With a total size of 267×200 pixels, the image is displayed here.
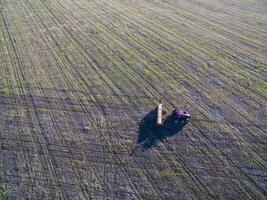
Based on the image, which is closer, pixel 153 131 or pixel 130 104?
pixel 153 131

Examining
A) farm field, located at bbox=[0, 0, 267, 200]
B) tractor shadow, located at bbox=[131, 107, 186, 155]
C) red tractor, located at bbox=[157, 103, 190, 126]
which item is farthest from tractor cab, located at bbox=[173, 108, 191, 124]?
farm field, located at bbox=[0, 0, 267, 200]

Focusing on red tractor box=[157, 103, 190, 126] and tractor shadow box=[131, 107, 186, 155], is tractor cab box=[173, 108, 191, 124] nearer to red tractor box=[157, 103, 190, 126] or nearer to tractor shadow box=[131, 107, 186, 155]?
red tractor box=[157, 103, 190, 126]

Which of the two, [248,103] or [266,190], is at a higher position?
[248,103]

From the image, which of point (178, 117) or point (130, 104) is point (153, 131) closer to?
point (178, 117)

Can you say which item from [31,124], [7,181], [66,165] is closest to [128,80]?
[31,124]

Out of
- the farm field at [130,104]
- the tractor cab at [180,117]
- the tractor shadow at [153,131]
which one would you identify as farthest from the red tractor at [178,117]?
the farm field at [130,104]

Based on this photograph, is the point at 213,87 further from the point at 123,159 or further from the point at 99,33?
the point at 99,33

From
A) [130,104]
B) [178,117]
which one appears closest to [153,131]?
[178,117]
